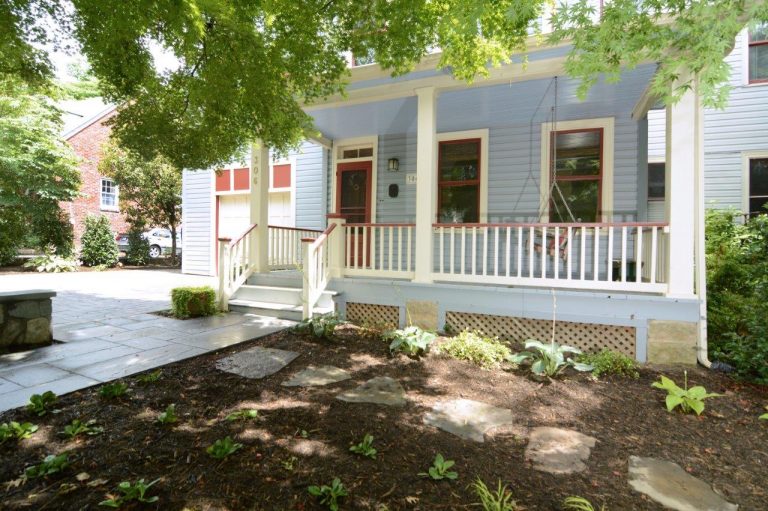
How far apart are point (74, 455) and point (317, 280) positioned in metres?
3.45

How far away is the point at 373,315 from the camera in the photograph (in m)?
5.50

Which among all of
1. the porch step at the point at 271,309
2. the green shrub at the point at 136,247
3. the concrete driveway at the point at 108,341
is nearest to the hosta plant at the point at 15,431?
the concrete driveway at the point at 108,341

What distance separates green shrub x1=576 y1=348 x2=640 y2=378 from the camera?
3775 mm

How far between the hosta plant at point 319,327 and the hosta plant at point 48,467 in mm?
2633

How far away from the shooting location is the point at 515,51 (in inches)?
177

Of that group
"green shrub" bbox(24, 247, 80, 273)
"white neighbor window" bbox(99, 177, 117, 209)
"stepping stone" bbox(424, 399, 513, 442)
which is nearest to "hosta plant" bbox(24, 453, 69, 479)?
"stepping stone" bbox(424, 399, 513, 442)

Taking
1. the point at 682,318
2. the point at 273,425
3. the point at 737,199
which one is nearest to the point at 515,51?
the point at 682,318

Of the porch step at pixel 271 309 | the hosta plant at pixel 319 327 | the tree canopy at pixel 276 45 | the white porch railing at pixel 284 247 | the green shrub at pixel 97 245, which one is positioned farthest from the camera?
the green shrub at pixel 97 245

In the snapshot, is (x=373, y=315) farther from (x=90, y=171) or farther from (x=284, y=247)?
(x=90, y=171)

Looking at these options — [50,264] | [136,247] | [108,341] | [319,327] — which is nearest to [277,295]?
[319,327]

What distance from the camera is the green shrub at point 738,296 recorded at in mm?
3686

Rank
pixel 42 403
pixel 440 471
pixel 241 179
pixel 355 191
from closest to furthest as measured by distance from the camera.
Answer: pixel 440 471, pixel 42 403, pixel 355 191, pixel 241 179

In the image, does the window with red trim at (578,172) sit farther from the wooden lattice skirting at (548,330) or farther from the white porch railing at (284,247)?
the white porch railing at (284,247)

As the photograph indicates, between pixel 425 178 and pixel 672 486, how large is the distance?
3839 mm
